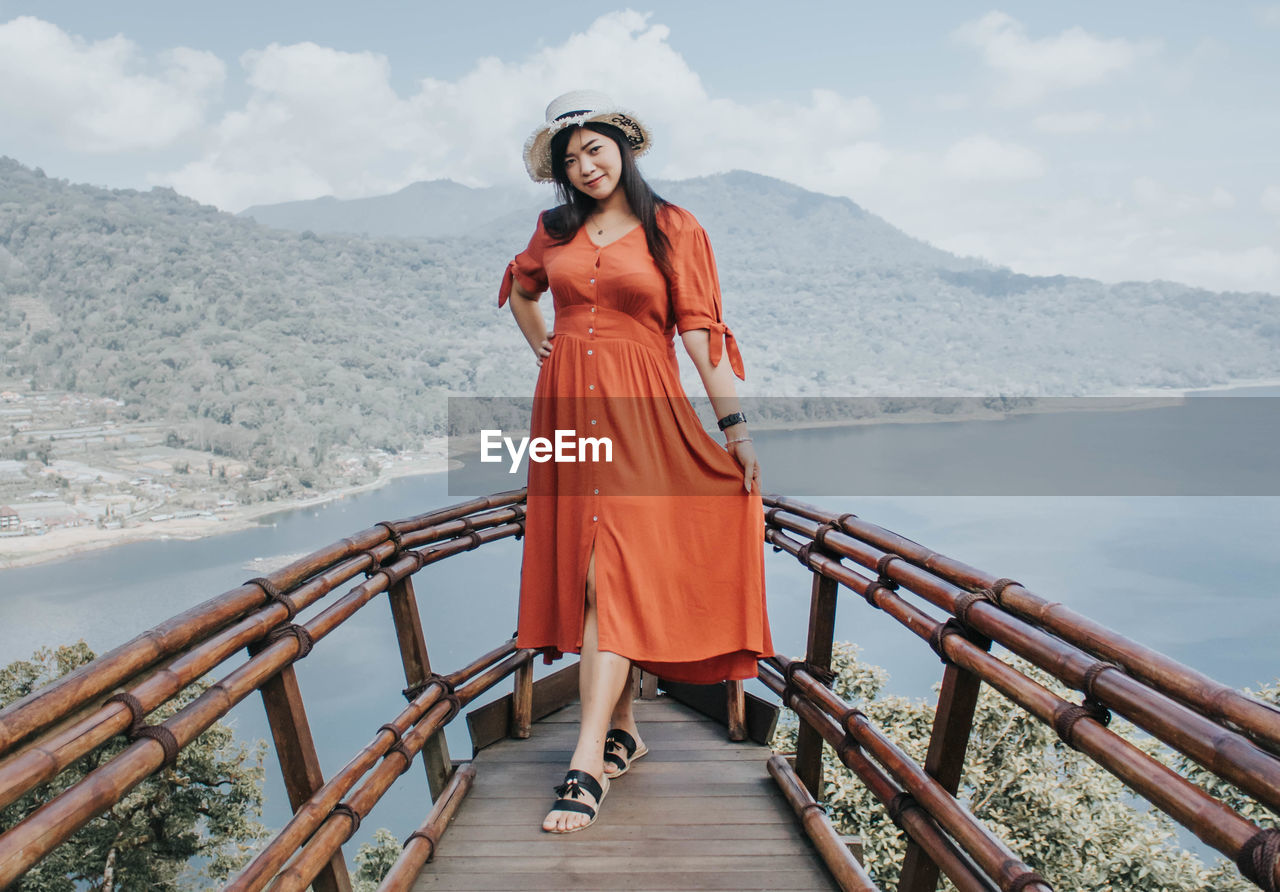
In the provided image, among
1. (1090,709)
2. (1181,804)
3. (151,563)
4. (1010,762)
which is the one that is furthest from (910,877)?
(151,563)

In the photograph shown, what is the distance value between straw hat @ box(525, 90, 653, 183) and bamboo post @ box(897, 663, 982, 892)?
1.35 m

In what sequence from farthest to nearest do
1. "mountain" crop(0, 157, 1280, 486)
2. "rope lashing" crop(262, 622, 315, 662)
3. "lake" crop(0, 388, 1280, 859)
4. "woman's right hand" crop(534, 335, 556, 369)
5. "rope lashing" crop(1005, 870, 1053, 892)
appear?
"mountain" crop(0, 157, 1280, 486)
"lake" crop(0, 388, 1280, 859)
"woman's right hand" crop(534, 335, 556, 369)
"rope lashing" crop(262, 622, 315, 662)
"rope lashing" crop(1005, 870, 1053, 892)

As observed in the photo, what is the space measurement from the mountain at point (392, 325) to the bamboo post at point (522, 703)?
60.4m

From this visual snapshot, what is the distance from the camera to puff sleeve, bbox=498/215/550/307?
6.90ft

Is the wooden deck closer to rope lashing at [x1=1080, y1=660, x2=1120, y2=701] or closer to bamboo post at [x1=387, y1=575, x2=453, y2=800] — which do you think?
bamboo post at [x1=387, y1=575, x2=453, y2=800]

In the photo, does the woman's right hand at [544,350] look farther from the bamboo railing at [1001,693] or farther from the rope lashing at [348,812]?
the rope lashing at [348,812]

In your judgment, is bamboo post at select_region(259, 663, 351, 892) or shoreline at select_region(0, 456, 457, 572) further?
shoreline at select_region(0, 456, 457, 572)

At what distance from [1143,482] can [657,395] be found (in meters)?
79.5

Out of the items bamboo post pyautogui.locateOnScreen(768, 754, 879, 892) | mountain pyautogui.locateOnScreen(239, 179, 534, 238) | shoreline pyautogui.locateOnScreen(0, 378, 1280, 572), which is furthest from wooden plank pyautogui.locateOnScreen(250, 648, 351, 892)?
mountain pyautogui.locateOnScreen(239, 179, 534, 238)

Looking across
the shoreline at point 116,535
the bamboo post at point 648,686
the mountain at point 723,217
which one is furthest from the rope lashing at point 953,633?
the mountain at point 723,217

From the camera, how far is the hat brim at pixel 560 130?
1919 mm

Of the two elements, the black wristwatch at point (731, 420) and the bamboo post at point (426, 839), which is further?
the black wristwatch at point (731, 420)

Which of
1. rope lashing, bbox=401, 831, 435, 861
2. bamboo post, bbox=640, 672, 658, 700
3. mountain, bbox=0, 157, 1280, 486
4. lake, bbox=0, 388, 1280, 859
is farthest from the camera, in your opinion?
mountain, bbox=0, 157, 1280, 486

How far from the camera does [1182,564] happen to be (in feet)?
183
